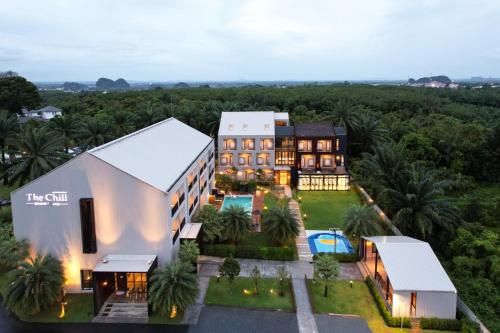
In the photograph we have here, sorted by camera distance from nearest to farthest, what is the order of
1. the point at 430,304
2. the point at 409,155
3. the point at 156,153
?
1. the point at 430,304
2. the point at 156,153
3. the point at 409,155

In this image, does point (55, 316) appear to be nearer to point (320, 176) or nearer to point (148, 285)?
point (148, 285)

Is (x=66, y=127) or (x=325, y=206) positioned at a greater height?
(x=66, y=127)

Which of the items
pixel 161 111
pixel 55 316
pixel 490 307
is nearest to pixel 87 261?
pixel 55 316

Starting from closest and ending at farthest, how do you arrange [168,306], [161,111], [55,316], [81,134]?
[168,306] → [55,316] → [81,134] → [161,111]

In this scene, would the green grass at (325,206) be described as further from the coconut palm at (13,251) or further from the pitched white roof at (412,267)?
the coconut palm at (13,251)

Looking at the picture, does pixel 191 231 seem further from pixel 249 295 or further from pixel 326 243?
pixel 326 243

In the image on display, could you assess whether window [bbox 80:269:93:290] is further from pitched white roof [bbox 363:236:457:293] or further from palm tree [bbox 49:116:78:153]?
palm tree [bbox 49:116:78:153]

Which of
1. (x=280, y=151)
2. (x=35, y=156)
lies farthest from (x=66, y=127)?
(x=280, y=151)
